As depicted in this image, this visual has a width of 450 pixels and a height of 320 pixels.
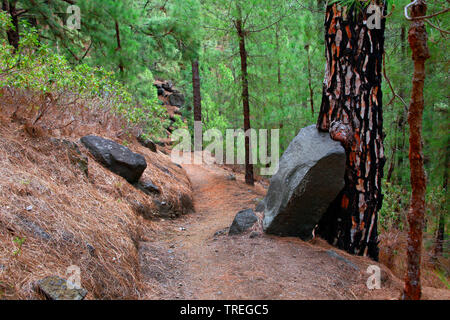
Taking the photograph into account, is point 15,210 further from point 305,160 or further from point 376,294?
point 376,294

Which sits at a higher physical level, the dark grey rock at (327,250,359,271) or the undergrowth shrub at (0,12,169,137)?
the undergrowth shrub at (0,12,169,137)

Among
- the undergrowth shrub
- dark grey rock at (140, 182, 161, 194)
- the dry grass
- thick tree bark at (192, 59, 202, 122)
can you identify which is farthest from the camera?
thick tree bark at (192, 59, 202, 122)

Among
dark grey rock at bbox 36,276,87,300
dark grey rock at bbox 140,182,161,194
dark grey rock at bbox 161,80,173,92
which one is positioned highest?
dark grey rock at bbox 161,80,173,92

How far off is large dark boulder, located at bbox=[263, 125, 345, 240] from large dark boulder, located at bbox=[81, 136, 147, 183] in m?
2.64

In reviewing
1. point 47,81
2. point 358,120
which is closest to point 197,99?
point 47,81

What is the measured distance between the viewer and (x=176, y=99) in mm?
24516

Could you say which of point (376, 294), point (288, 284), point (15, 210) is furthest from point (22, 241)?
point (376, 294)

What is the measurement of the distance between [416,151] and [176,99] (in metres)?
23.6

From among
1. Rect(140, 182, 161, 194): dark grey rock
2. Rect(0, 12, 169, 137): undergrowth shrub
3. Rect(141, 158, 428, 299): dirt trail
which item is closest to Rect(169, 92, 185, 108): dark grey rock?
Rect(0, 12, 169, 137): undergrowth shrub

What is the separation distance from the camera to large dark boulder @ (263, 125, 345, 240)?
343cm

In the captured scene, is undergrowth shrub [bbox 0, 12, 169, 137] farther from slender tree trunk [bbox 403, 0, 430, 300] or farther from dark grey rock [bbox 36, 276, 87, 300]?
slender tree trunk [bbox 403, 0, 430, 300]

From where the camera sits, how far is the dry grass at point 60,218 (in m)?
2.32
